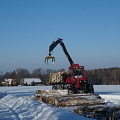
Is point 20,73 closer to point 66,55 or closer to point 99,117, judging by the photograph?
point 66,55

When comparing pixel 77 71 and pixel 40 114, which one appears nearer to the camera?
pixel 40 114

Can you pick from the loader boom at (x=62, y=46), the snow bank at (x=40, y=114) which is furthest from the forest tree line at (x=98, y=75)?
the snow bank at (x=40, y=114)

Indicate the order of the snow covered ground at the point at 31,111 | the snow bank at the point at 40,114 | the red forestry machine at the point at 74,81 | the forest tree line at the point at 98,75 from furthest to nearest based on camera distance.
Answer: the forest tree line at the point at 98,75, the red forestry machine at the point at 74,81, the snow covered ground at the point at 31,111, the snow bank at the point at 40,114

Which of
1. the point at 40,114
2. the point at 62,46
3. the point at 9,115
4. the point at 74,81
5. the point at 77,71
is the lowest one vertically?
the point at 9,115

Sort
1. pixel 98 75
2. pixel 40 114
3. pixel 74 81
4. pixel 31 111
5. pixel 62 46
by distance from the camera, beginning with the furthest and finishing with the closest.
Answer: pixel 98 75 < pixel 62 46 < pixel 74 81 < pixel 31 111 < pixel 40 114

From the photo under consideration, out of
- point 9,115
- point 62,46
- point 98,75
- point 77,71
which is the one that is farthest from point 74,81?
point 98,75

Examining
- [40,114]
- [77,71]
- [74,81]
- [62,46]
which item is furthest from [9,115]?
[62,46]

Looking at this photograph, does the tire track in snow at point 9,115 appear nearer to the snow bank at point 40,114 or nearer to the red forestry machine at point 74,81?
the snow bank at point 40,114

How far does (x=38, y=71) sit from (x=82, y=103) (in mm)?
138253

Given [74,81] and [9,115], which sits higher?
[74,81]

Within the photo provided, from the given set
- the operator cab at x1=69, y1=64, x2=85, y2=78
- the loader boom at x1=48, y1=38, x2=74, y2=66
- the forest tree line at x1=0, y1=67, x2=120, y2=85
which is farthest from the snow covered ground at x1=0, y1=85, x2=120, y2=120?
the forest tree line at x1=0, y1=67, x2=120, y2=85

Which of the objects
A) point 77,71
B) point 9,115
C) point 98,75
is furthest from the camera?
point 98,75

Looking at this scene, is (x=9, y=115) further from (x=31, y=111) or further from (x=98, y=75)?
(x=98, y=75)

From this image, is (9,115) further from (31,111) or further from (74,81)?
(74,81)
